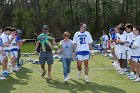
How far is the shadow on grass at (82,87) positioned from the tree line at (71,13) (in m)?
39.2

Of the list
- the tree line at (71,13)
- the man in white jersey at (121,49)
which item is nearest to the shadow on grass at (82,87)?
the man in white jersey at (121,49)

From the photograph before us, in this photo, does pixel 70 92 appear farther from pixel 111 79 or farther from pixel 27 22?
pixel 27 22

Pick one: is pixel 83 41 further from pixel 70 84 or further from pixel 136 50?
pixel 136 50

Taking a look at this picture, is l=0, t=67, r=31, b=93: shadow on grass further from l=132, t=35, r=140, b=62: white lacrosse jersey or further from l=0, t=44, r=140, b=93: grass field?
l=132, t=35, r=140, b=62: white lacrosse jersey

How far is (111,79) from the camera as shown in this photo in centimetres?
1366

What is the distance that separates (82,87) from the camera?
39.4 feet

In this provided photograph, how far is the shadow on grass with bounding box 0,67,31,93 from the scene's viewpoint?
11.9 meters

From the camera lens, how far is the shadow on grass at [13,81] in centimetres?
1191

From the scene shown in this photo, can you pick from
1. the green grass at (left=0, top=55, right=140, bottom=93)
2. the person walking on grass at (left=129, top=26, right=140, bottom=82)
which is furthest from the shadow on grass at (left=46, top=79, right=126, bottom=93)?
the person walking on grass at (left=129, top=26, right=140, bottom=82)

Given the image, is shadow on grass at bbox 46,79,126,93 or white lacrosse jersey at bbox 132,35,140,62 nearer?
shadow on grass at bbox 46,79,126,93

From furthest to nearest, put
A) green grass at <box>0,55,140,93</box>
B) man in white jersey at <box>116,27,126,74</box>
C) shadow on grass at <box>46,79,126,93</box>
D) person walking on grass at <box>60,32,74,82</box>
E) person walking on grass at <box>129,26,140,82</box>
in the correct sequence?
1. man in white jersey at <box>116,27,126,74</box>
2. person walking on grass at <box>60,32,74,82</box>
3. person walking on grass at <box>129,26,140,82</box>
4. green grass at <box>0,55,140,93</box>
5. shadow on grass at <box>46,79,126,93</box>

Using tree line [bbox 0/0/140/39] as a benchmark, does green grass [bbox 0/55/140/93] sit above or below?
below

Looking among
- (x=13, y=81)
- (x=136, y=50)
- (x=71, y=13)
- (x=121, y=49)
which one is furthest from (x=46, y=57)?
(x=71, y=13)

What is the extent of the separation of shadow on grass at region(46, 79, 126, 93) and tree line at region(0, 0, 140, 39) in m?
39.2
